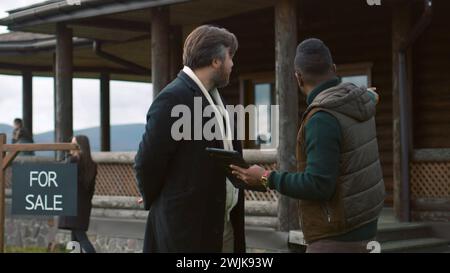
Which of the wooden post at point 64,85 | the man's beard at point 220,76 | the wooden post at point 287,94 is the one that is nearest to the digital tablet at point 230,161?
the man's beard at point 220,76

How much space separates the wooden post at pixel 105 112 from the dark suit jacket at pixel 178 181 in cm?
1625

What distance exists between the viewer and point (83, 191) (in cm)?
1092

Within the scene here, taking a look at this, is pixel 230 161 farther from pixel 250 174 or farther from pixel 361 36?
pixel 361 36

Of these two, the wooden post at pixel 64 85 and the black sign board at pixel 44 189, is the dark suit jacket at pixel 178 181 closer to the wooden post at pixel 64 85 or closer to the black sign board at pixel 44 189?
the black sign board at pixel 44 189

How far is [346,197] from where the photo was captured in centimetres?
392

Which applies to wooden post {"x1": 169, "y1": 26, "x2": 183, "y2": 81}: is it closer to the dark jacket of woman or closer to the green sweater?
the dark jacket of woman

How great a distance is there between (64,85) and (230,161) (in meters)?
10.2

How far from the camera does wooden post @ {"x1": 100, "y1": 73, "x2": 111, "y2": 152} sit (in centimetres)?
A: 2041

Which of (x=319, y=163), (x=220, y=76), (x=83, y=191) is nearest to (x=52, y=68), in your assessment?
(x=83, y=191)

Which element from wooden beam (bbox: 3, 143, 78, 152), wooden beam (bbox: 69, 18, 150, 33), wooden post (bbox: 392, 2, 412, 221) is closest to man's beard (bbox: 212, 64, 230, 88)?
wooden beam (bbox: 3, 143, 78, 152)

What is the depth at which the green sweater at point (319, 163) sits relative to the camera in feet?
12.5

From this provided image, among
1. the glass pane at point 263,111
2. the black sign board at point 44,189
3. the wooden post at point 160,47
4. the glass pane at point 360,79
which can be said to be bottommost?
the black sign board at point 44,189

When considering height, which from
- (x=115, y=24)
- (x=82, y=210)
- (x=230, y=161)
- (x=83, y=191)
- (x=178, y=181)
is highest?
(x=115, y=24)

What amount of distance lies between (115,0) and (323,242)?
8.95m
